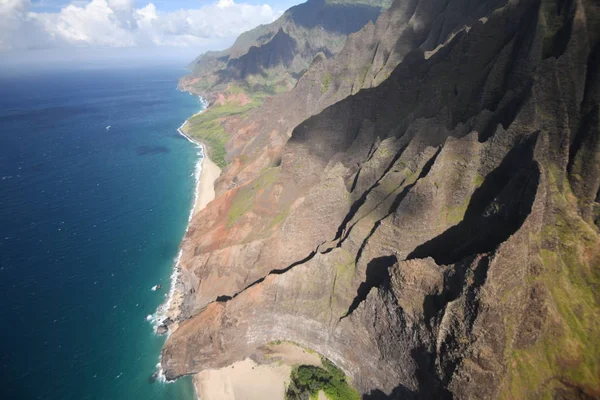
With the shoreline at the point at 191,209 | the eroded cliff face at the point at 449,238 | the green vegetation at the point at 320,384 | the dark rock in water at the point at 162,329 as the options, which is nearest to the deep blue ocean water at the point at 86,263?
the dark rock in water at the point at 162,329

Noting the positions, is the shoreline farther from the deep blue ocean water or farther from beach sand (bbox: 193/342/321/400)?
beach sand (bbox: 193/342/321/400)

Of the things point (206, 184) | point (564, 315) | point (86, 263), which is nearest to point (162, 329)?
point (86, 263)

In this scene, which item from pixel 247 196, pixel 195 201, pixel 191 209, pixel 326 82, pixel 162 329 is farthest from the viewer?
pixel 195 201

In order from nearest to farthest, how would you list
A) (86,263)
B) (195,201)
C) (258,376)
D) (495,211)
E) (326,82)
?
(495,211), (258,376), (86,263), (326,82), (195,201)

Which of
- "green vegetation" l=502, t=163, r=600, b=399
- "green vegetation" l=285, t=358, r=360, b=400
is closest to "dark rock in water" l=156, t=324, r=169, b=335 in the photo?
"green vegetation" l=285, t=358, r=360, b=400

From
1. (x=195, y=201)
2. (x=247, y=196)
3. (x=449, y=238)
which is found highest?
(x=449, y=238)

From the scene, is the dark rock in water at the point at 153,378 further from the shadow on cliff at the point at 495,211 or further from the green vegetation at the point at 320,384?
the shadow on cliff at the point at 495,211

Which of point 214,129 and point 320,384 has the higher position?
point 214,129

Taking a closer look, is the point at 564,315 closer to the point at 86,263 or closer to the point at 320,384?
the point at 320,384
